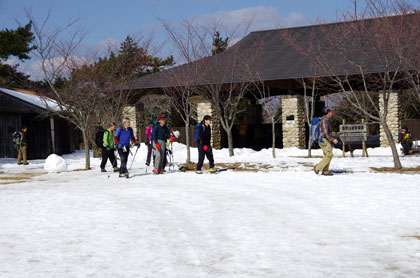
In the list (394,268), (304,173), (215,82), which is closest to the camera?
(394,268)

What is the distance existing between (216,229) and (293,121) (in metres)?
19.8

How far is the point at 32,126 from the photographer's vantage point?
31000 millimetres

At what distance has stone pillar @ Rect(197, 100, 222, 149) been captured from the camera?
27.5 metres

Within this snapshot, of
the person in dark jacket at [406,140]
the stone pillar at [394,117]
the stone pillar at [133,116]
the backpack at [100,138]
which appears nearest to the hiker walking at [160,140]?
the backpack at [100,138]

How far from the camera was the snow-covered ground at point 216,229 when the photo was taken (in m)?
4.94

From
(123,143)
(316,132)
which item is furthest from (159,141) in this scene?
(316,132)

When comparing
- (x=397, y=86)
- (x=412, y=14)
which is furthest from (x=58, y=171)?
(x=397, y=86)

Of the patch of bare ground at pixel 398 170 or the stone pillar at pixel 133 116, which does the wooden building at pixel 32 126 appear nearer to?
the stone pillar at pixel 133 116

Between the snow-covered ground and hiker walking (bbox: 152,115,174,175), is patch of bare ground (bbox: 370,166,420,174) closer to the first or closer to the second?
the snow-covered ground

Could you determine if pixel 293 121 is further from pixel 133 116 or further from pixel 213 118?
pixel 133 116

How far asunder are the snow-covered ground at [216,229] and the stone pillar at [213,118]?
15.8 m

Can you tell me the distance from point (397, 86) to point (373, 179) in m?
14.8

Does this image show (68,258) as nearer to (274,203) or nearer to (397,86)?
(274,203)

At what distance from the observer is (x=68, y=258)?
526cm
